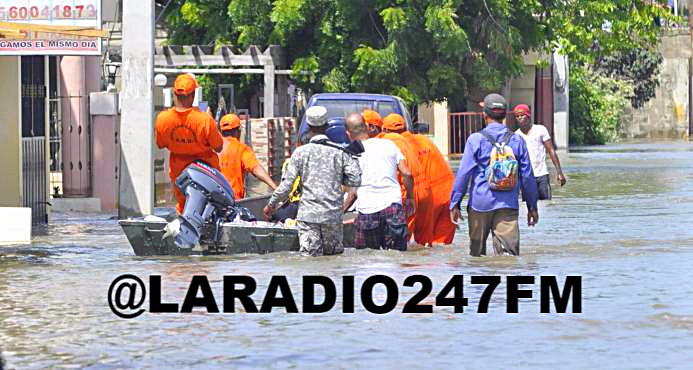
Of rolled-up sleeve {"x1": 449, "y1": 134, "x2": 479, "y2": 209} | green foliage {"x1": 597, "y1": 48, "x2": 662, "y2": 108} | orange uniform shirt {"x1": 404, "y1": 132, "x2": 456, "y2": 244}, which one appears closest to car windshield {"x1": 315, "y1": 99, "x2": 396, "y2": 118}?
orange uniform shirt {"x1": 404, "y1": 132, "x2": 456, "y2": 244}

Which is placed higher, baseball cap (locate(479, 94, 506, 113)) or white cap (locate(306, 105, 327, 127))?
baseball cap (locate(479, 94, 506, 113))

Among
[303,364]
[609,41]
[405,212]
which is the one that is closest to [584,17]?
[609,41]

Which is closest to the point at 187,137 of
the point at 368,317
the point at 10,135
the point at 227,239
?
the point at 227,239

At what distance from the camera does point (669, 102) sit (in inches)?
2640

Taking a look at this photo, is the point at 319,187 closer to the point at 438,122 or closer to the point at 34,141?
the point at 34,141

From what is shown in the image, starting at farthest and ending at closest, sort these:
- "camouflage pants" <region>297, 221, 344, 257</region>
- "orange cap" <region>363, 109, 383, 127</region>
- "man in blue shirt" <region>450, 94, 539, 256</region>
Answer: "orange cap" <region>363, 109, 383, 127</region> → "camouflage pants" <region>297, 221, 344, 257</region> → "man in blue shirt" <region>450, 94, 539, 256</region>

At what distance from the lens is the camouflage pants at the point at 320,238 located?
14.8m

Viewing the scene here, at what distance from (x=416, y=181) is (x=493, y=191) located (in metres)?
2.11

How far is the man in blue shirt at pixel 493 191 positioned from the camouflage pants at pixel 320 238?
112 cm

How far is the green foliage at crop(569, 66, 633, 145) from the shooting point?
191 ft

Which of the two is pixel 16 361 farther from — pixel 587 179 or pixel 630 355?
pixel 587 179

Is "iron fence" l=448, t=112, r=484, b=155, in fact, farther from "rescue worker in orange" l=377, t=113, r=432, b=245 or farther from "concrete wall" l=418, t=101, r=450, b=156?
"rescue worker in orange" l=377, t=113, r=432, b=245

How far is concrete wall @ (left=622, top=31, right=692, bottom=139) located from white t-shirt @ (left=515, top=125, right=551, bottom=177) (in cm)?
4542

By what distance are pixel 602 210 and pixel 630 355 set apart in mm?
13847
